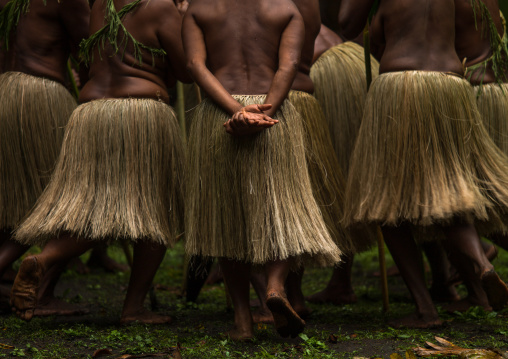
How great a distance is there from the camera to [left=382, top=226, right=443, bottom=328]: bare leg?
3162 millimetres

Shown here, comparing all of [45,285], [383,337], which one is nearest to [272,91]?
[383,337]

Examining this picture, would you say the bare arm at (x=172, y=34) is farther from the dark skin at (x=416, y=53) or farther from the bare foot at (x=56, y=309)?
the bare foot at (x=56, y=309)

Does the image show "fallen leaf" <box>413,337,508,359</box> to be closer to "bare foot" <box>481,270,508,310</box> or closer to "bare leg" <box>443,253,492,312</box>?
"bare foot" <box>481,270,508,310</box>

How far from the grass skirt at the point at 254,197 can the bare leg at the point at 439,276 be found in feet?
4.76

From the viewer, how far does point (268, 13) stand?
119 inches

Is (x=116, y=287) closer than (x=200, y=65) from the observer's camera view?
No

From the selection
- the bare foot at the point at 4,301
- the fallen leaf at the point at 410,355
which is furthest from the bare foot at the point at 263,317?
the bare foot at the point at 4,301

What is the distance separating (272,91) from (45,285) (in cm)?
177

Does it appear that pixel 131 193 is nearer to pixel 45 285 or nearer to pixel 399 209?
pixel 45 285

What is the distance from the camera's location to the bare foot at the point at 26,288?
289cm

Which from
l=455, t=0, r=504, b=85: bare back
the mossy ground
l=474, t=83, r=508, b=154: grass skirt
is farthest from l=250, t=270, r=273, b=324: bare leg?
l=455, t=0, r=504, b=85: bare back

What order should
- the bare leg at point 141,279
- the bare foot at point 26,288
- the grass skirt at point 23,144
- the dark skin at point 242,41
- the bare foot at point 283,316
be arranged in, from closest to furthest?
the bare foot at point 283,316, the bare foot at point 26,288, the dark skin at point 242,41, the bare leg at point 141,279, the grass skirt at point 23,144

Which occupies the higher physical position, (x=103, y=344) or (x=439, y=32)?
(x=439, y=32)

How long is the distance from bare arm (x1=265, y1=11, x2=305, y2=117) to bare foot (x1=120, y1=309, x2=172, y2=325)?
3.96 feet
